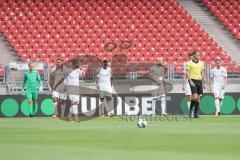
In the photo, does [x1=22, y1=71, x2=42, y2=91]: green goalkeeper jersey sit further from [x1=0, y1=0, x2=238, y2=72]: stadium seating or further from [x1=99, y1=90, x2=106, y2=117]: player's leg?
[x1=0, y1=0, x2=238, y2=72]: stadium seating

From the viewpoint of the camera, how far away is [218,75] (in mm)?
25609

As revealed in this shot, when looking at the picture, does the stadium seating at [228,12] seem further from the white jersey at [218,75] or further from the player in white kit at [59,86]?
the player in white kit at [59,86]

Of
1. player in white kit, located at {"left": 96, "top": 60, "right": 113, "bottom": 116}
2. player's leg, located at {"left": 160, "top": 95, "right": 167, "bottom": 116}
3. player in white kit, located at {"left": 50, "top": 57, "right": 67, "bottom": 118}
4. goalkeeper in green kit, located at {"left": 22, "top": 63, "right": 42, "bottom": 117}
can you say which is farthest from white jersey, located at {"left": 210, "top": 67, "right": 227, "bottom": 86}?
goalkeeper in green kit, located at {"left": 22, "top": 63, "right": 42, "bottom": 117}

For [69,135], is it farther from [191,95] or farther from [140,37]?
[140,37]

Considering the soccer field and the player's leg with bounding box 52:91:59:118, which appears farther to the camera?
the player's leg with bounding box 52:91:59:118

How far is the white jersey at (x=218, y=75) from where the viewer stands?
25484 millimetres

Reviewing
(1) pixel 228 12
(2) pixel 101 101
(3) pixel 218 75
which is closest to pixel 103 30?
(1) pixel 228 12

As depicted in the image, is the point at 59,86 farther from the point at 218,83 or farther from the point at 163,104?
the point at 218,83

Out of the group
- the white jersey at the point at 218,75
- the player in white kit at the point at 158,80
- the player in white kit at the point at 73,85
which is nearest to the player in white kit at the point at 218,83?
the white jersey at the point at 218,75

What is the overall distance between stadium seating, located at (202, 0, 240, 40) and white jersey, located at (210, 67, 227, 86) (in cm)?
831

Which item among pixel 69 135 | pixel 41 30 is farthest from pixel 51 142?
pixel 41 30

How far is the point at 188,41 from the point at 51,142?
20814mm

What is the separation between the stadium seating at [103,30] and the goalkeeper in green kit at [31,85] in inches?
194

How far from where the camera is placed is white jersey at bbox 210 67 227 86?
83.6 feet
